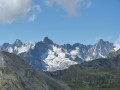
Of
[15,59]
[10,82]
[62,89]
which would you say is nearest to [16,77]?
[10,82]

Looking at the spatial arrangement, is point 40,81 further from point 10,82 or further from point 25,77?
point 10,82

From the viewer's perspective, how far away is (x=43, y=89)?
443ft

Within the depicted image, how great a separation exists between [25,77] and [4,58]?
Result: 58.8 ft

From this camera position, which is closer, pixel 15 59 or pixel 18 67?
pixel 18 67

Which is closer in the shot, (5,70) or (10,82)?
(10,82)

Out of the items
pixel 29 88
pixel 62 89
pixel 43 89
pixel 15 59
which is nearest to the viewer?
pixel 29 88

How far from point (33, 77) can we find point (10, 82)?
850 inches

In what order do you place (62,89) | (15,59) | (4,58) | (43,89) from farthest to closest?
(62,89) < (15,59) < (4,58) < (43,89)

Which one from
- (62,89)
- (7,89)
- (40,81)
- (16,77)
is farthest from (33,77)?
(62,89)

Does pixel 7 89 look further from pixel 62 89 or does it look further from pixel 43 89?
pixel 62 89

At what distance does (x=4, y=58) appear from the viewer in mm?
143875

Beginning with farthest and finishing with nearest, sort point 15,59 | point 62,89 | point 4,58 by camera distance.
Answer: point 62,89 → point 15,59 → point 4,58

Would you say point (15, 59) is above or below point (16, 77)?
above

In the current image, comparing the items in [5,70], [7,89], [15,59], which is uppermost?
[15,59]
